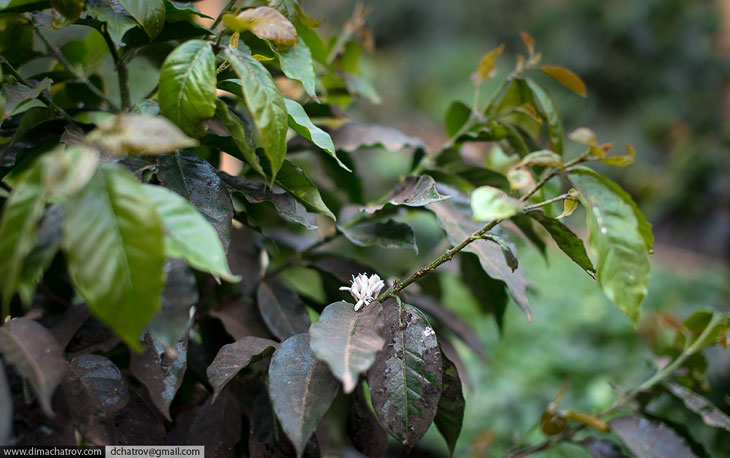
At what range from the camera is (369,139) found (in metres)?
0.77

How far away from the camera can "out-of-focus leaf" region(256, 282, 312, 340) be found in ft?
2.09

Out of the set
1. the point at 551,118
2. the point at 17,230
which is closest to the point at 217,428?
the point at 17,230

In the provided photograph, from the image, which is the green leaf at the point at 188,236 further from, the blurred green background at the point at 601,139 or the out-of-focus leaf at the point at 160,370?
the blurred green background at the point at 601,139

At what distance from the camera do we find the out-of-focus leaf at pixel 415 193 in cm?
55

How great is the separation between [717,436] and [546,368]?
974mm

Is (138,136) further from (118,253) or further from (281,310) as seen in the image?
(281,310)

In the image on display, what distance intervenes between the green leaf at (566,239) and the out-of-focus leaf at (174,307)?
0.33 metres

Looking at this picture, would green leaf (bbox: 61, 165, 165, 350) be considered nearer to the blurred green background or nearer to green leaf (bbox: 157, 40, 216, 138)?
green leaf (bbox: 157, 40, 216, 138)

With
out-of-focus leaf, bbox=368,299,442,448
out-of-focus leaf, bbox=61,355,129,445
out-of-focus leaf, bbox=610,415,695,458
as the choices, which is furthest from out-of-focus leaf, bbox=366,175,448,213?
out-of-focus leaf, bbox=610,415,695,458

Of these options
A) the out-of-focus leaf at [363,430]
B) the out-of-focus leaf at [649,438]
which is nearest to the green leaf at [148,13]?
the out-of-focus leaf at [363,430]

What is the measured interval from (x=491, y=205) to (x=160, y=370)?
0.36m

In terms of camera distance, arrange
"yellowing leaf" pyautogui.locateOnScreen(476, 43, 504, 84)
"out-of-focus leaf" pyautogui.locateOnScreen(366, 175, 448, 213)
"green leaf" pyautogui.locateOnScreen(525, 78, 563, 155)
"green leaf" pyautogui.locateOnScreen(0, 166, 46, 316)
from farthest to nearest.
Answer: "yellowing leaf" pyautogui.locateOnScreen(476, 43, 504, 84) < "green leaf" pyautogui.locateOnScreen(525, 78, 563, 155) < "out-of-focus leaf" pyautogui.locateOnScreen(366, 175, 448, 213) < "green leaf" pyautogui.locateOnScreen(0, 166, 46, 316)

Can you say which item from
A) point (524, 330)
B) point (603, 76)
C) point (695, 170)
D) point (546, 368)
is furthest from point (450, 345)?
point (603, 76)

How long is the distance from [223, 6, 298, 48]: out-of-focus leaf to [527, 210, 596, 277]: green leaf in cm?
30
